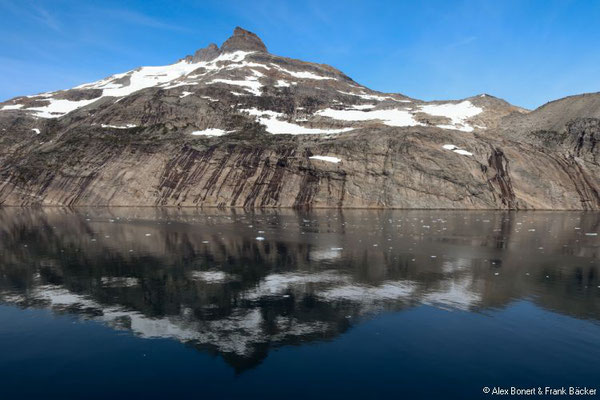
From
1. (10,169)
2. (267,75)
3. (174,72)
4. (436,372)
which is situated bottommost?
(436,372)

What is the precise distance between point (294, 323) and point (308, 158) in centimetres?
7074

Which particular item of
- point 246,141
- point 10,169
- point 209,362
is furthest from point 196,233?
point 10,169

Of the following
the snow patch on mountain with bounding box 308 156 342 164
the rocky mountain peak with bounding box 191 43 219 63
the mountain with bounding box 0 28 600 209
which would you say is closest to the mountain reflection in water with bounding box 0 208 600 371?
the mountain with bounding box 0 28 600 209

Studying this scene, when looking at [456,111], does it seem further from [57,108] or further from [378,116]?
[57,108]

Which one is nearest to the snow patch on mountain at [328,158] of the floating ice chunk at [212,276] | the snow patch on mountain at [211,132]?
the snow patch on mountain at [211,132]

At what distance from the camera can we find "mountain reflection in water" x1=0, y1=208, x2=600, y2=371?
12539 millimetres

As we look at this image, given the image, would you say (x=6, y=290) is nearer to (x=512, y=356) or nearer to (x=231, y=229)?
(x=512, y=356)

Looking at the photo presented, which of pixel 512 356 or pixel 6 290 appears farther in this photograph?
pixel 6 290

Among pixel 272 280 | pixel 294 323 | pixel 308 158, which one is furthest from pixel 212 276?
pixel 308 158

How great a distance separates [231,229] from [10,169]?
71.3 m

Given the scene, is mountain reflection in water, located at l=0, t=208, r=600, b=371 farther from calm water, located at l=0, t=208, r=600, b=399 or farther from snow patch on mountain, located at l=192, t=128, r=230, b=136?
snow patch on mountain, located at l=192, t=128, r=230, b=136

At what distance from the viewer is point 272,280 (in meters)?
17.9

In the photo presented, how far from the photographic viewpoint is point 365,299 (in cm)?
1512

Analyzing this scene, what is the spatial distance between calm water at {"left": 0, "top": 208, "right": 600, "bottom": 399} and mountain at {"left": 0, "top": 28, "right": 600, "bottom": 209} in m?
53.8
